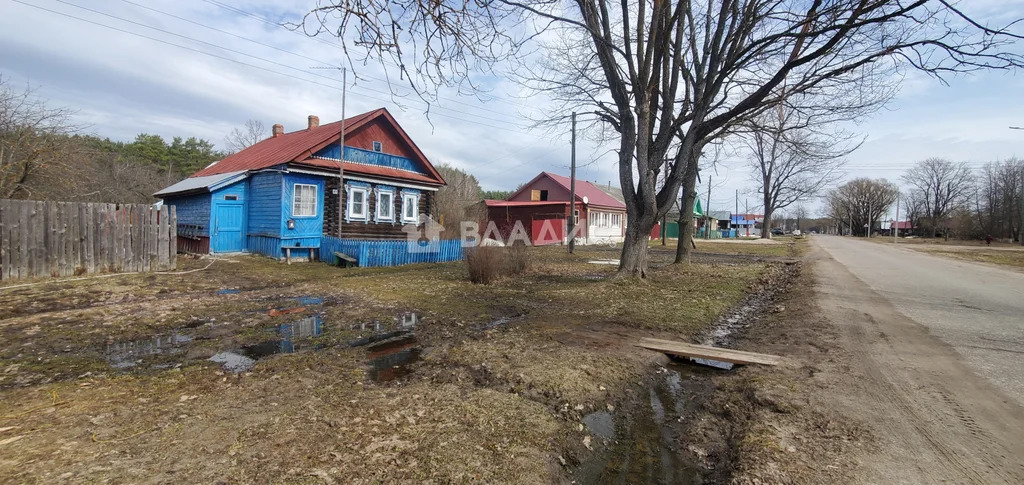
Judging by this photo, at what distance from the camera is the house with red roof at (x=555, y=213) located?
31438mm

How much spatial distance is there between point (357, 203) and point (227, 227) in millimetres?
4935

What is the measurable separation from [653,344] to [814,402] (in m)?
2.12

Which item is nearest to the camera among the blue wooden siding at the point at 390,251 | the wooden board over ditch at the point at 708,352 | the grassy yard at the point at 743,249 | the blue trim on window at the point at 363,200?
the wooden board over ditch at the point at 708,352

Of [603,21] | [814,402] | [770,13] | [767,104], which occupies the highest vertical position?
[603,21]

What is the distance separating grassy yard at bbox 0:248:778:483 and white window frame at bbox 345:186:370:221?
397 inches

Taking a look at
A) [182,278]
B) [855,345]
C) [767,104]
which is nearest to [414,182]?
[182,278]

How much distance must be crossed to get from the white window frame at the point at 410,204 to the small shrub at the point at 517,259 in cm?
962

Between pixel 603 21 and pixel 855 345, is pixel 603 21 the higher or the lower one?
the higher one

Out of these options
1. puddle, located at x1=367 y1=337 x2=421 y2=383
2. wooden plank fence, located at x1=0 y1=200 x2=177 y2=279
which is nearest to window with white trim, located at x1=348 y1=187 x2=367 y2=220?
wooden plank fence, located at x1=0 y1=200 x2=177 y2=279

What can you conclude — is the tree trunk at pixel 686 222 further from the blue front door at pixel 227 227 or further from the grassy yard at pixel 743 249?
the blue front door at pixel 227 227

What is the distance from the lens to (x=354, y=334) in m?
6.35

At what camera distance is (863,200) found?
285ft

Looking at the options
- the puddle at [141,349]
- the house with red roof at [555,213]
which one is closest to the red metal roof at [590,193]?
the house with red roof at [555,213]

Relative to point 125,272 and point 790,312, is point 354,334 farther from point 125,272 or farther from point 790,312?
point 125,272
